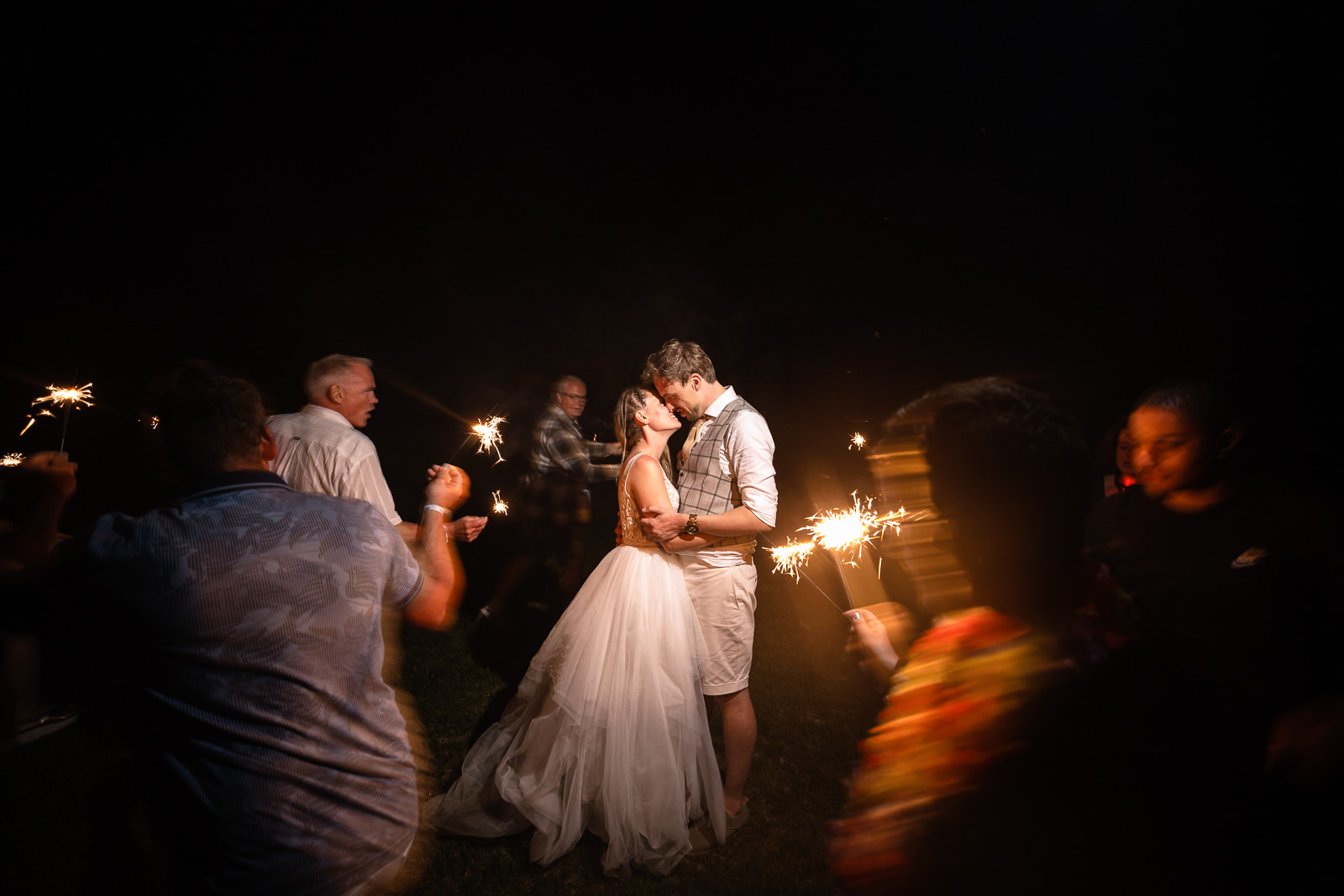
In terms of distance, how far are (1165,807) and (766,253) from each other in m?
10.3

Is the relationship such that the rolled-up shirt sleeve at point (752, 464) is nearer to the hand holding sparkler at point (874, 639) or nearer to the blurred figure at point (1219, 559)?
→ the hand holding sparkler at point (874, 639)

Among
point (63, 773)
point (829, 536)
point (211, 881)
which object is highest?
point (829, 536)

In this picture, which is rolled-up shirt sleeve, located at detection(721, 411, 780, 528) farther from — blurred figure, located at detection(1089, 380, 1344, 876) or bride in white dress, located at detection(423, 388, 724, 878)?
blurred figure, located at detection(1089, 380, 1344, 876)

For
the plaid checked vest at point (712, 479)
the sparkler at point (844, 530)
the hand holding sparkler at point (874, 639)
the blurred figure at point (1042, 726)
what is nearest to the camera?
the blurred figure at point (1042, 726)

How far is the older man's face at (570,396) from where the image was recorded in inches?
218

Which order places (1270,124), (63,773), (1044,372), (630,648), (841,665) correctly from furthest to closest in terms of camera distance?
1. (1044,372)
2. (841,665)
3. (1270,124)
4. (63,773)
5. (630,648)

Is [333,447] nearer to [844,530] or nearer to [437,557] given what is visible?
[437,557]

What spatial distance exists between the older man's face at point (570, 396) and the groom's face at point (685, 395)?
2703 millimetres

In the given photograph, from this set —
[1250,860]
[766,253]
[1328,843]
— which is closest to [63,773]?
[1250,860]

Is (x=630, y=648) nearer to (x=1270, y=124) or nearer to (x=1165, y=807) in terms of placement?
(x=1165, y=807)

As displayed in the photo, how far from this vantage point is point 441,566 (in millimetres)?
Answer: 1945

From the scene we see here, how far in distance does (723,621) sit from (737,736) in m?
0.69

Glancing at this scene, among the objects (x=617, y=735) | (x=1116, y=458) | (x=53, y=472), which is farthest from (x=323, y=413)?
(x=1116, y=458)

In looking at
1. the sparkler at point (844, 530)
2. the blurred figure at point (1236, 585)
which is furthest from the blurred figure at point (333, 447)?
the blurred figure at point (1236, 585)
